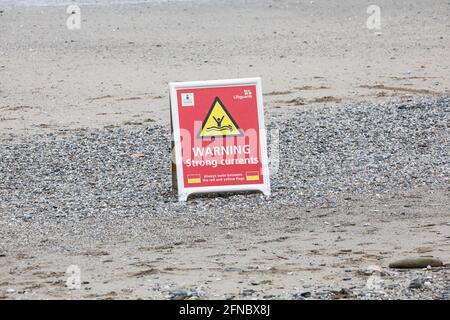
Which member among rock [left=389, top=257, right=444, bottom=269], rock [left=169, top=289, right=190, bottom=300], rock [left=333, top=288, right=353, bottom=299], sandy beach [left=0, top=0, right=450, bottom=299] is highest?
sandy beach [left=0, top=0, right=450, bottom=299]

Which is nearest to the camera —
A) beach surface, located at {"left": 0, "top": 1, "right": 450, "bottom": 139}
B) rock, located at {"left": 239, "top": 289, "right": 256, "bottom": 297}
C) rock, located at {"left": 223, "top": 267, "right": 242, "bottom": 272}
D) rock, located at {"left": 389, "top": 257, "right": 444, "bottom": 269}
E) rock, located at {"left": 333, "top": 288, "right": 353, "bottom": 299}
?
rock, located at {"left": 333, "top": 288, "right": 353, "bottom": 299}

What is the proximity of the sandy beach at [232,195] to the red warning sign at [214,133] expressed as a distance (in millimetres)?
189

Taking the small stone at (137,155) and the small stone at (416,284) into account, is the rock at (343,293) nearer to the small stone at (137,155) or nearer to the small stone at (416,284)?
the small stone at (416,284)

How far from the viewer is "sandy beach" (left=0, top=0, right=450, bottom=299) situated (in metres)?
8.05

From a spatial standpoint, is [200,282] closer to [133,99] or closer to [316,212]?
[316,212]

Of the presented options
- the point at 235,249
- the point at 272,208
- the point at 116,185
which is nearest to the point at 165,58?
the point at 116,185

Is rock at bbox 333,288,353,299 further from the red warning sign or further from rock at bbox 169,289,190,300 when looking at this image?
the red warning sign

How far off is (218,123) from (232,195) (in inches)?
25.9

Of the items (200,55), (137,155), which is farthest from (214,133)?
(200,55)

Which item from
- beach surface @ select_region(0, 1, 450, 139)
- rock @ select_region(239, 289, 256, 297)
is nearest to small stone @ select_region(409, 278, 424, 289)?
rock @ select_region(239, 289, 256, 297)

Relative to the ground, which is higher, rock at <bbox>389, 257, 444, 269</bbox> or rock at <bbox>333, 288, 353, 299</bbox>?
rock at <bbox>389, 257, 444, 269</bbox>

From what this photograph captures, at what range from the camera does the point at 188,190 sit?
10.4m

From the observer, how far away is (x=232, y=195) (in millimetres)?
10516

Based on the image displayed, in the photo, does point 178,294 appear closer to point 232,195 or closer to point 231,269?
point 231,269
